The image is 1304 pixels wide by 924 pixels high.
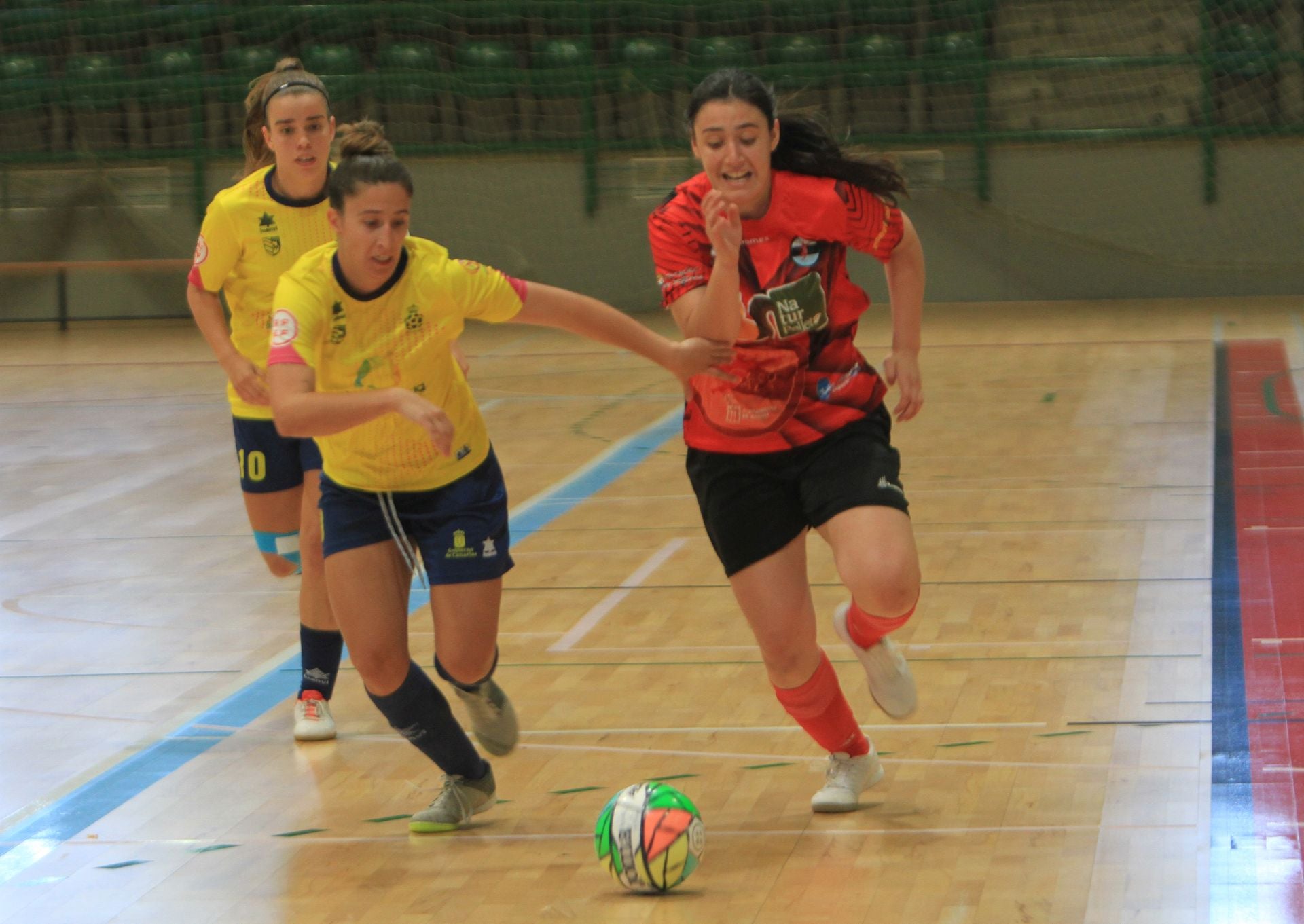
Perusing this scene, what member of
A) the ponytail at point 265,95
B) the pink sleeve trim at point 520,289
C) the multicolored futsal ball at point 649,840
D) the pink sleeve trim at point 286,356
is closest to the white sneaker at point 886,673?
the multicolored futsal ball at point 649,840

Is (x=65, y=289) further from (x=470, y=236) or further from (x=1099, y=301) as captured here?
(x=1099, y=301)

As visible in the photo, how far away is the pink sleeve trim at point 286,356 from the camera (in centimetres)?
335

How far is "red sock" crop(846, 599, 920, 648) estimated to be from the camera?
11.9 ft

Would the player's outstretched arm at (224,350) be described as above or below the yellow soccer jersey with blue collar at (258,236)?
below

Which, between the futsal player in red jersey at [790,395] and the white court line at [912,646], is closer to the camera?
the futsal player in red jersey at [790,395]

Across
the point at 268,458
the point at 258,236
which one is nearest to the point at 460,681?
the point at 268,458

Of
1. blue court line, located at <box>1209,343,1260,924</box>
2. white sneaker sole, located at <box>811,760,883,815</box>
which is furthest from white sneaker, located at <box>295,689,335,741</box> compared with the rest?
blue court line, located at <box>1209,343,1260,924</box>

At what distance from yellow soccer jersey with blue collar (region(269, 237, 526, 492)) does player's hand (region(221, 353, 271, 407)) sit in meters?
0.70

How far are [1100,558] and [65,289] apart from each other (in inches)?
524

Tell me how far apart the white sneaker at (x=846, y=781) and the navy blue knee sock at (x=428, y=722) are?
0.76 meters

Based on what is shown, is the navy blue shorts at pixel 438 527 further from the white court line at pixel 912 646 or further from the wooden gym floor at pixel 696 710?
the white court line at pixel 912 646

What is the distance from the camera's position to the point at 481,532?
359 centimetres

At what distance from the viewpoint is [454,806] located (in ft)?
12.2

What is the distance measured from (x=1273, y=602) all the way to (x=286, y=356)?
3.38 m
